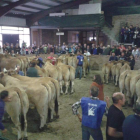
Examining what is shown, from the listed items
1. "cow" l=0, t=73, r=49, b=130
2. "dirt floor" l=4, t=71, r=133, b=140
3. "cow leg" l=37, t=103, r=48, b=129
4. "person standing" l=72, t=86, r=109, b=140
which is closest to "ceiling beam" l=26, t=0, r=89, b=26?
"dirt floor" l=4, t=71, r=133, b=140

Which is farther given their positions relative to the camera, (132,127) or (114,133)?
(114,133)

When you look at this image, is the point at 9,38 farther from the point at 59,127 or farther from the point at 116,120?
the point at 116,120

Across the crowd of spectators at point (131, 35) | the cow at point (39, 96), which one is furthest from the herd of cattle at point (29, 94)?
the crowd of spectators at point (131, 35)

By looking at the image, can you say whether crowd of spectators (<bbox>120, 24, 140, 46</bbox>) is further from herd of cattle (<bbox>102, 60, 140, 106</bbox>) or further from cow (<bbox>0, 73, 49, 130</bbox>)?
cow (<bbox>0, 73, 49, 130</bbox>)

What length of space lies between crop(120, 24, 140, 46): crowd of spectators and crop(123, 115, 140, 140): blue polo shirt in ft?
53.9

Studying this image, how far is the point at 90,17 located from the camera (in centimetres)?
2011

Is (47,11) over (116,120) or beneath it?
over

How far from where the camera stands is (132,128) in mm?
2789

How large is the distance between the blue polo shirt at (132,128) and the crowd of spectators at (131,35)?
1644cm

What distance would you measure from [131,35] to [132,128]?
1710cm

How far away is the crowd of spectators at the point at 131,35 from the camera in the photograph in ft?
58.4

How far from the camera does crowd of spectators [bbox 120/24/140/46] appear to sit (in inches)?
701

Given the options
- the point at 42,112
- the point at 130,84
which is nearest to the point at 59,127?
the point at 42,112

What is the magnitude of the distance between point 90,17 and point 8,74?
15187mm
